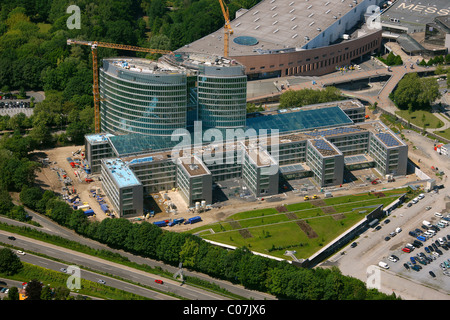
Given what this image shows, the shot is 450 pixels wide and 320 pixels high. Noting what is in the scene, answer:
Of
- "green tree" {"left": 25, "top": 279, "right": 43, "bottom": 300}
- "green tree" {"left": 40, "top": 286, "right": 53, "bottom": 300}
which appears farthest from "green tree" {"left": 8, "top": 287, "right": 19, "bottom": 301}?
Answer: "green tree" {"left": 40, "top": 286, "right": 53, "bottom": 300}

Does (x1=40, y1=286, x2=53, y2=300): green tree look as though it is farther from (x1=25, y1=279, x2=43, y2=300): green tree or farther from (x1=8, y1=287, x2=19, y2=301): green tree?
(x1=8, y1=287, x2=19, y2=301): green tree

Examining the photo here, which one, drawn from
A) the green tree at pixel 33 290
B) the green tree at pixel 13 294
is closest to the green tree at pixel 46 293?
the green tree at pixel 33 290

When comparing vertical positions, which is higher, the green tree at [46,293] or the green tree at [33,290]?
the green tree at [33,290]

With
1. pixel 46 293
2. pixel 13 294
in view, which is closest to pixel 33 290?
pixel 46 293

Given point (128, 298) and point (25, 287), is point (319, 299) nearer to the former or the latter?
point (128, 298)

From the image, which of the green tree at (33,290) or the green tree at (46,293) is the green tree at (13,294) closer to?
the green tree at (33,290)

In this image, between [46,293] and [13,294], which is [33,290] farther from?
[13,294]

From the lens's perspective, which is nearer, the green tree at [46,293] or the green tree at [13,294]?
the green tree at [13,294]
